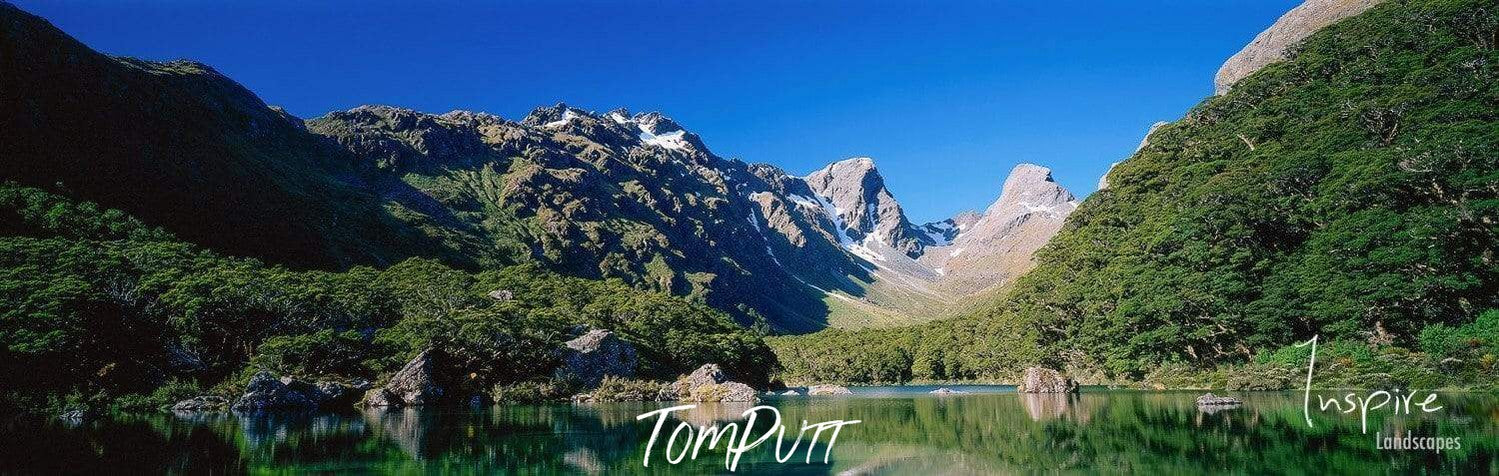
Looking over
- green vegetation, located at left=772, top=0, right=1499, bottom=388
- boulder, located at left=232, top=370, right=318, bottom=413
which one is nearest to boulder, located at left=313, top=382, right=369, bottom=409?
boulder, located at left=232, top=370, right=318, bottom=413

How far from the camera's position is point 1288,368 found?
5228 cm

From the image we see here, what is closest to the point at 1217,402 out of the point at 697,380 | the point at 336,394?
the point at 697,380

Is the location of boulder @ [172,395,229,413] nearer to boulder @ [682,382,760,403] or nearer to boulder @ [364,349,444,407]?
boulder @ [364,349,444,407]

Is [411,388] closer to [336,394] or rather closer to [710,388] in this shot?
[336,394]

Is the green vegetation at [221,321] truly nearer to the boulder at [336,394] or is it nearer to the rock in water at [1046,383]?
the boulder at [336,394]

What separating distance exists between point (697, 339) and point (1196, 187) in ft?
212

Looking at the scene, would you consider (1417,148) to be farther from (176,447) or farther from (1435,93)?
(176,447)

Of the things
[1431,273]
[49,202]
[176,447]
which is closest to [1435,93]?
[1431,273]

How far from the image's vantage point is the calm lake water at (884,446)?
63.8ft

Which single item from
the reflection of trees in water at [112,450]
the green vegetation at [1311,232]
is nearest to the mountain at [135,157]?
the reflection of trees in water at [112,450]

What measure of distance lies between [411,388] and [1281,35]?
8111 inches

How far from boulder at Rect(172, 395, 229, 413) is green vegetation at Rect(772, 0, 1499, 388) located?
7979cm

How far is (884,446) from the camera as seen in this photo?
87.4ft

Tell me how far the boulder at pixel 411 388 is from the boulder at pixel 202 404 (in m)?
10.6
